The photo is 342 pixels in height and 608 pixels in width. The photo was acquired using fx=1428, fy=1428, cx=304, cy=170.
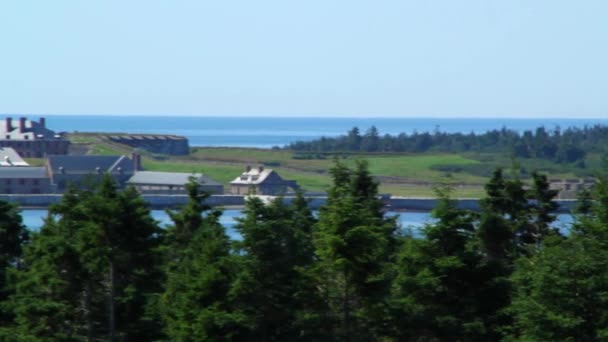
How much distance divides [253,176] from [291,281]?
191 ft

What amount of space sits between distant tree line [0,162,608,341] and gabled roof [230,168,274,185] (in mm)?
54891

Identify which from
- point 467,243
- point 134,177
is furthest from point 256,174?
point 467,243

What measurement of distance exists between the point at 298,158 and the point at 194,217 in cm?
7444

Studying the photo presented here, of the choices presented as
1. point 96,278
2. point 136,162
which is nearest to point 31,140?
point 136,162

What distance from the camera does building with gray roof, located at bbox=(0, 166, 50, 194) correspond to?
238 ft

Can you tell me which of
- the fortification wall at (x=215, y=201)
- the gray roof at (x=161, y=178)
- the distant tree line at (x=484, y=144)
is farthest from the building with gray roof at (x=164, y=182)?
the distant tree line at (x=484, y=144)

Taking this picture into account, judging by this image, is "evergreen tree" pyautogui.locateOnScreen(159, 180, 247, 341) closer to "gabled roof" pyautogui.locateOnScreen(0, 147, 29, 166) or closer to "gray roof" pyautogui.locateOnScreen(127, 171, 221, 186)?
"gray roof" pyautogui.locateOnScreen(127, 171, 221, 186)

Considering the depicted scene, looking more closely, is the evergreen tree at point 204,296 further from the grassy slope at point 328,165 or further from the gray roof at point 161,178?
the gray roof at point 161,178

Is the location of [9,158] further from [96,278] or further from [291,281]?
[291,281]

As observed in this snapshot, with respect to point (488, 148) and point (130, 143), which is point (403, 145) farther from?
point (130, 143)

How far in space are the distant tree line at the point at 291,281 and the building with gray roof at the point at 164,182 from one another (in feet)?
179

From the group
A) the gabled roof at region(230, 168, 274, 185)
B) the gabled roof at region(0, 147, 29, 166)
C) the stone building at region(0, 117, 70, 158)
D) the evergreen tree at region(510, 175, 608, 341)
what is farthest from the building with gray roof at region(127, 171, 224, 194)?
the evergreen tree at region(510, 175, 608, 341)

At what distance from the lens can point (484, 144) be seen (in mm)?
114750

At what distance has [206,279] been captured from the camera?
14789 mm
